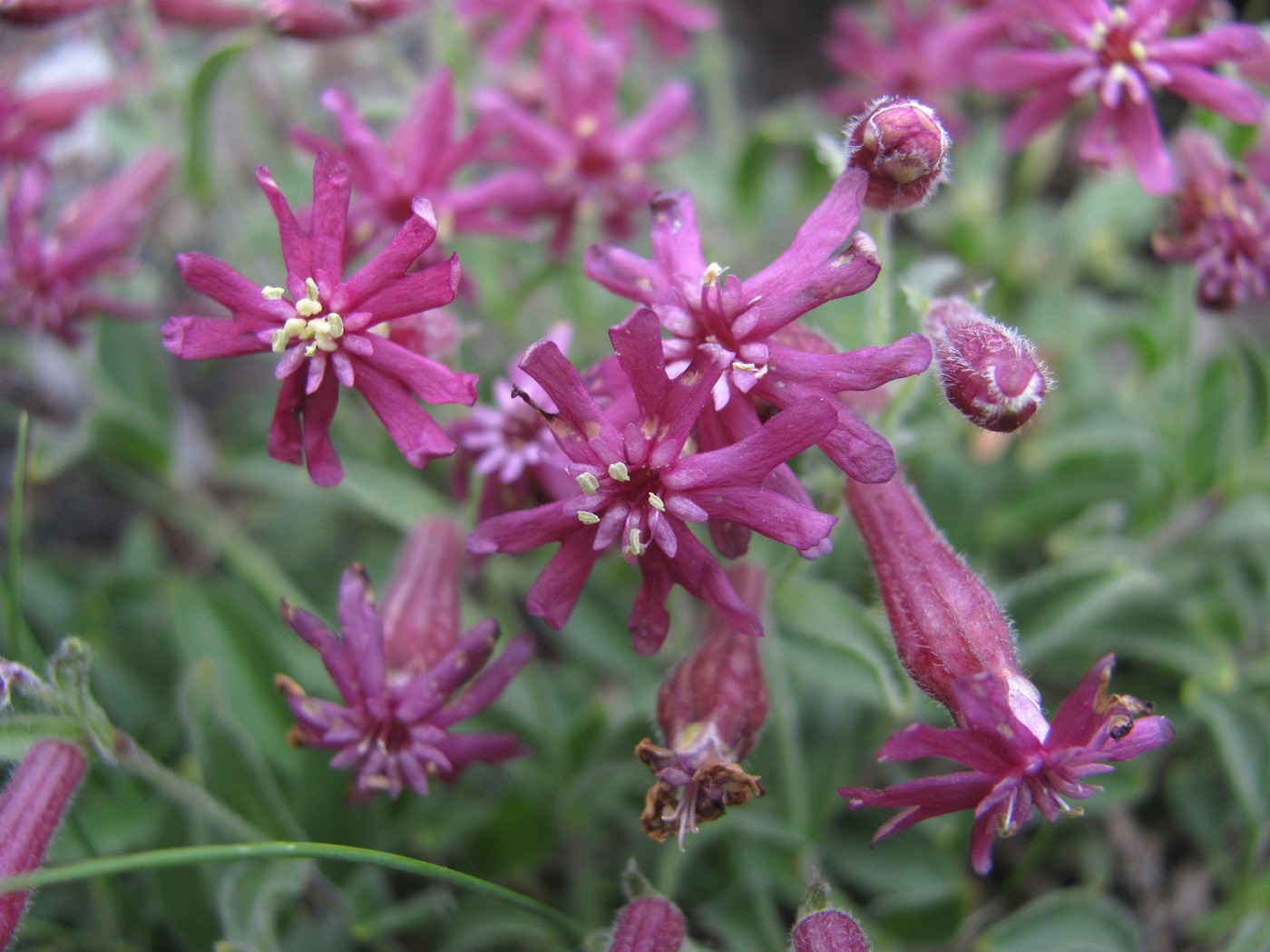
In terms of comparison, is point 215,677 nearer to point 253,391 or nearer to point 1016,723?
point 1016,723

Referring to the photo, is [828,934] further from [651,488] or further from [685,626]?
[685,626]

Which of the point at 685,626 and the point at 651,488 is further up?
the point at 651,488

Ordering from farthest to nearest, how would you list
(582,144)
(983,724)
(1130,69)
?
1. (582,144)
2. (1130,69)
3. (983,724)

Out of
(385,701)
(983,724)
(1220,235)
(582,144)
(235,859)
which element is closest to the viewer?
(983,724)

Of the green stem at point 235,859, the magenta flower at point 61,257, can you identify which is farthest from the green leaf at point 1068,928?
the magenta flower at point 61,257

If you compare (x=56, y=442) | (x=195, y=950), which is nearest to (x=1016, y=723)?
(x=195, y=950)

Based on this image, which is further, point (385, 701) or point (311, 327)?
point (385, 701)

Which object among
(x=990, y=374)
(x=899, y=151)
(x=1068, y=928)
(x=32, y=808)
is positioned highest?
(x=899, y=151)

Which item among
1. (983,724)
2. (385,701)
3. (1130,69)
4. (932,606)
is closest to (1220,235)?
(1130,69)

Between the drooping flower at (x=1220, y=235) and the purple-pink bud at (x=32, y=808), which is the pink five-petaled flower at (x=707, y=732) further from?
the drooping flower at (x=1220, y=235)
